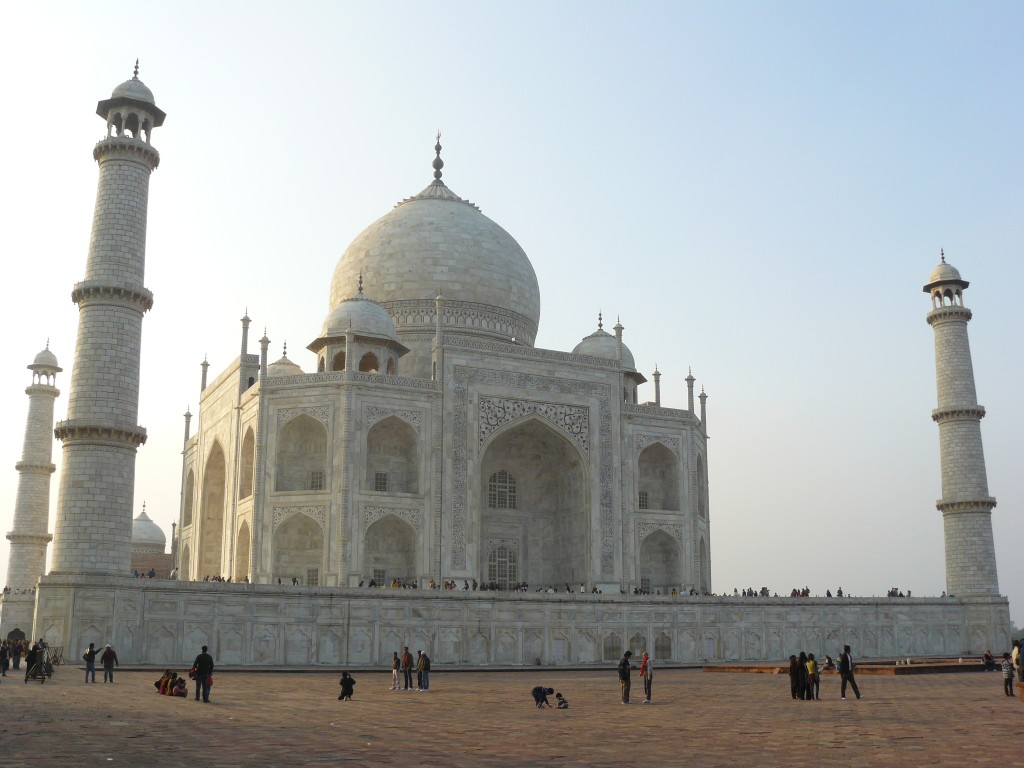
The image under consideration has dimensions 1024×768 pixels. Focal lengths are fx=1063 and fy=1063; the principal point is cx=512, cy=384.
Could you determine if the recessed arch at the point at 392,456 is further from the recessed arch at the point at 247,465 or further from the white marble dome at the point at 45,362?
the white marble dome at the point at 45,362

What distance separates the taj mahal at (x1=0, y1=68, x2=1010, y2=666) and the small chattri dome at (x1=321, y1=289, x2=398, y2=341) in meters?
0.09

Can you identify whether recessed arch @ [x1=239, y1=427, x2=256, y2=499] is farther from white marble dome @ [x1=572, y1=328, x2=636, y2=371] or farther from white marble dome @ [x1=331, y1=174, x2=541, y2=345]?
white marble dome @ [x1=572, y1=328, x2=636, y2=371]

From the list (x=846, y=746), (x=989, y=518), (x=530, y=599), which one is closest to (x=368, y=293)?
(x=530, y=599)

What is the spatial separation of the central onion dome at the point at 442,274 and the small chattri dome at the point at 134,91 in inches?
487

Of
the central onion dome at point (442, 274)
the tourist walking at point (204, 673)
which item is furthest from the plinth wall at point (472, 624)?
the central onion dome at point (442, 274)

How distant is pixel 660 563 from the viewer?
116 ft

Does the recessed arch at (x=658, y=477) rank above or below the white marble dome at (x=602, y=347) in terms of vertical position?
below

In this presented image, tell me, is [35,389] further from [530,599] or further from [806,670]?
[806,670]

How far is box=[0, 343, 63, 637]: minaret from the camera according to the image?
34.6 metres

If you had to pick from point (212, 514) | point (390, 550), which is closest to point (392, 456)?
point (390, 550)

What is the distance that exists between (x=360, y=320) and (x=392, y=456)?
15.2ft

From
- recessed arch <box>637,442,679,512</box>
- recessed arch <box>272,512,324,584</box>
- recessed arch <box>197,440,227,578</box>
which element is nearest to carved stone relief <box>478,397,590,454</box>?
recessed arch <box>637,442,679,512</box>

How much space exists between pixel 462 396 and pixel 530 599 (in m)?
7.41

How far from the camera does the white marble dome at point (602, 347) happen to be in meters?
→ 38.7
